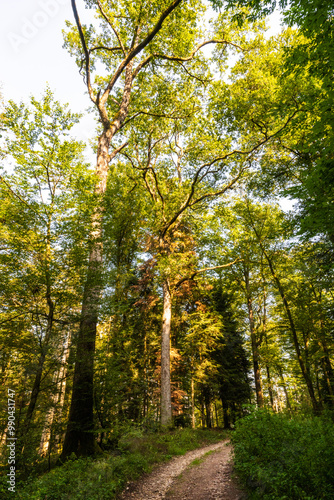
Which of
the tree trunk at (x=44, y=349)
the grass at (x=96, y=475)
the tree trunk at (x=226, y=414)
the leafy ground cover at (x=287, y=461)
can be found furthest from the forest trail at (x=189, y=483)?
the tree trunk at (x=226, y=414)

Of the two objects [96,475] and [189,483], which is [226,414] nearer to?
[189,483]

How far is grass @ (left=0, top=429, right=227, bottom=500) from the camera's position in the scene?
4066mm

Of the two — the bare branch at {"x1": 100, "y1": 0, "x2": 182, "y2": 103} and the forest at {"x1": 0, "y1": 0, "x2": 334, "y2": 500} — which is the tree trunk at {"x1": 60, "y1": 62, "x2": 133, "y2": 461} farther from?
the bare branch at {"x1": 100, "y1": 0, "x2": 182, "y2": 103}

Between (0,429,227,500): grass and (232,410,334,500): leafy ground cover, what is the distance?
264cm

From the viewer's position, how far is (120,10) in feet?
35.7

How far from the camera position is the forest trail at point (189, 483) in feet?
15.9

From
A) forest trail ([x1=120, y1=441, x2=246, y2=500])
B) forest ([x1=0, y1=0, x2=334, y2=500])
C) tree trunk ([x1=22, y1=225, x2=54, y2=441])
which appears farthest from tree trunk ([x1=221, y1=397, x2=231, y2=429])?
tree trunk ([x1=22, y1=225, x2=54, y2=441])

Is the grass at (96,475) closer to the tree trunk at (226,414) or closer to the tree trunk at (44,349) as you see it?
the tree trunk at (44,349)

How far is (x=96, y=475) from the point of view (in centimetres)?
486

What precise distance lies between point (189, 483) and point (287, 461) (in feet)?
11.2

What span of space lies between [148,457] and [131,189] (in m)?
13.9

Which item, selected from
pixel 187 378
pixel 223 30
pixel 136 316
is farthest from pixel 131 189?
pixel 187 378

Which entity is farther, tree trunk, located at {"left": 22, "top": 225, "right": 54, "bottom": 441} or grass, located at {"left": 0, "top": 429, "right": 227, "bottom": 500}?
tree trunk, located at {"left": 22, "top": 225, "right": 54, "bottom": 441}

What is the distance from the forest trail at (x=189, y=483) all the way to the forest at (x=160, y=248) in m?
0.36
